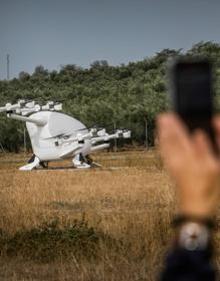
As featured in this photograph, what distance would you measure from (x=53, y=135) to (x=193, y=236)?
154ft

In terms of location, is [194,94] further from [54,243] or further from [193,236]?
[54,243]

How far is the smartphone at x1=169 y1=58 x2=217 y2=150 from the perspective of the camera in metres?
1.22

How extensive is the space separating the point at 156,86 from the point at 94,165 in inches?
1526

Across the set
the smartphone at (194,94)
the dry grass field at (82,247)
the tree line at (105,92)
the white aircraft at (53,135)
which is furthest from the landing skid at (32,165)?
the smartphone at (194,94)

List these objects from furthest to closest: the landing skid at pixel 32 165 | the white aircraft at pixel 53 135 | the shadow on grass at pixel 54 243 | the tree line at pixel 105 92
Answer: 1. the tree line at pixel 105 92
2. the white aircraft at pixel 53 135
3. the landing skid at pixel 32 165
4. the shadow on grass at pixel 54 243

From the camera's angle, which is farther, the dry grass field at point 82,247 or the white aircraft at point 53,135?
the white aircraft at point 53,135

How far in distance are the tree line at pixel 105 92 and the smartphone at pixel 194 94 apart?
45.0m

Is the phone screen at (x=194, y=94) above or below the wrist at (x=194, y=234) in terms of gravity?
above

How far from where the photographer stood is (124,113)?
72.9 meters

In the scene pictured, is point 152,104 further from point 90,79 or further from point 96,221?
point 96,221

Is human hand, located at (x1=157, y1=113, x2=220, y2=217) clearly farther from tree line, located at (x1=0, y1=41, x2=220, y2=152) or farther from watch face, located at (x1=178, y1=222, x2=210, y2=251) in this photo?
tree line, located at (x1=0, y1=41, x2=220, y2=152)

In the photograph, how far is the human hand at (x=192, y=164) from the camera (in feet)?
3.90

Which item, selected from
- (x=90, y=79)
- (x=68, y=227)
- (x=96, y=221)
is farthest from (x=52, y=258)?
(x=90, y=79)

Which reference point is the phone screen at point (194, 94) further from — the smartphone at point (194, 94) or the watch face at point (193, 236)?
the watch face at point (193, 236)
